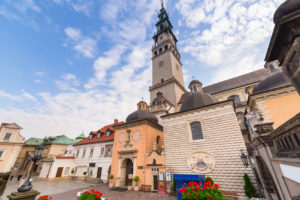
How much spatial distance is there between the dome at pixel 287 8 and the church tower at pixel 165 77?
1965cm

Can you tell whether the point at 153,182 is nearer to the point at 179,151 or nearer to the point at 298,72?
the point at 179,151

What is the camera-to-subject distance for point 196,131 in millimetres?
12289

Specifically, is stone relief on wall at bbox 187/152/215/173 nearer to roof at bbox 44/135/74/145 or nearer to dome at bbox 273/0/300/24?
dome at bbox 273/0/300/24

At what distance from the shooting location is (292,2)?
7.58ft

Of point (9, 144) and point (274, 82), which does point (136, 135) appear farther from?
point (9, 144)

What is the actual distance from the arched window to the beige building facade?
3256 cm

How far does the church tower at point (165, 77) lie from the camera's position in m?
23.5

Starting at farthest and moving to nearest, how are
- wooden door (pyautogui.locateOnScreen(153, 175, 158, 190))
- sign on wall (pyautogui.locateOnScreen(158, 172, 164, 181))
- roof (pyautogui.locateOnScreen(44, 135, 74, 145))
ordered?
1. roof (pyautogui.locateOnScreen(44, 135, 74, 145))
2. wooden door (pyautogui.locateOnScreen(153, 175, 158, 190))
3. sign on wall (pyautogui.locateOnScreen(158, 172, 164, 181))

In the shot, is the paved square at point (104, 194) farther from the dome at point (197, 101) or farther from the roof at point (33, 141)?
the roof at point (33, 141)

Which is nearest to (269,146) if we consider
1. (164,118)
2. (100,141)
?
(164,118)

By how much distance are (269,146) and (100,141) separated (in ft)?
72.5

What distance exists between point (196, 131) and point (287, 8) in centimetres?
1129

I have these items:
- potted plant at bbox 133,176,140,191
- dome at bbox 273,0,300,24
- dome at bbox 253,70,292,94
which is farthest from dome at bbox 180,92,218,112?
dome at bbox 273,0,300,24

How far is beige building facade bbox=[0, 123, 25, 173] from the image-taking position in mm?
22281
